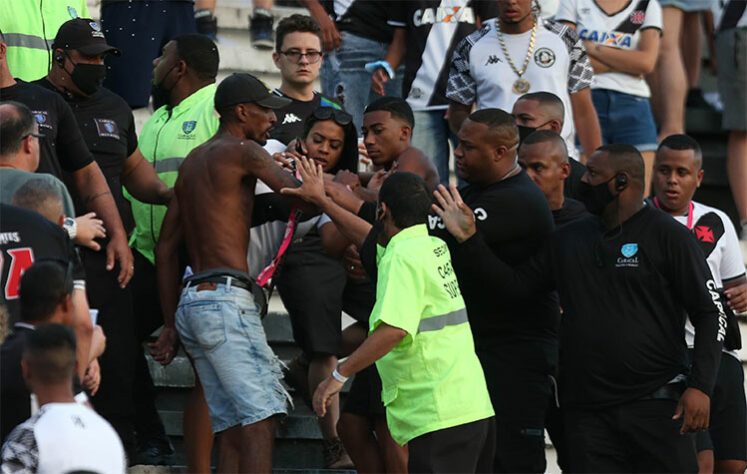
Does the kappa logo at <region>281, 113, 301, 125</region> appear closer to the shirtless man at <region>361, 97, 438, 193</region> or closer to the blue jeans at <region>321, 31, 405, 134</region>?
the shirtless man at <region>361, 97, 438, 193</region>

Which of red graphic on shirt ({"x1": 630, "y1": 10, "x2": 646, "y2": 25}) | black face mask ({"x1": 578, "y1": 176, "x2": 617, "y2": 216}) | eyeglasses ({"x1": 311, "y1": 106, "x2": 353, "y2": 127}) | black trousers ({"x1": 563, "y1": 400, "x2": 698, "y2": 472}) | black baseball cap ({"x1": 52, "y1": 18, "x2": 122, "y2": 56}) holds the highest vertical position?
black baseball cap ({"x1": 52, "y1": 18, "x2": 122, "y2": 56})

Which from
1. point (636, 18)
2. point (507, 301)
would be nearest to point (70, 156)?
point (507, 301)

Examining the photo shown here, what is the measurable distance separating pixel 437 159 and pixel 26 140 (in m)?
3.48

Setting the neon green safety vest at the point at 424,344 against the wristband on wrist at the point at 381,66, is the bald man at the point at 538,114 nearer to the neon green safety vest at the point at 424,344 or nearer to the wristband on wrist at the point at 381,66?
the wristband on wrist at the point at 381,66

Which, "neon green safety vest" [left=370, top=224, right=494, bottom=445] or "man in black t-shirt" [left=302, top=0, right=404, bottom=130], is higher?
"man in black t-shirt" [left=302, top=0, right=404, bottom=130]

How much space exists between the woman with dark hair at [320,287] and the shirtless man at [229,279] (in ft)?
1.49

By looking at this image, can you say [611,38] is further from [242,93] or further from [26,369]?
[26,369]

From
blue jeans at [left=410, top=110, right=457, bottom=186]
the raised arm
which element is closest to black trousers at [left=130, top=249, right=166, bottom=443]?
the raised arm

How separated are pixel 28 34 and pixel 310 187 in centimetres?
237

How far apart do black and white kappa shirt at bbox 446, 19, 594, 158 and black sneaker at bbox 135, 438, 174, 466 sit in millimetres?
2814

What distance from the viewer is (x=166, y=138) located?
747 cm

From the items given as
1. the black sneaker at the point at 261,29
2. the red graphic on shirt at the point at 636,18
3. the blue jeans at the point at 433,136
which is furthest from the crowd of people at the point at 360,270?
the black sneaker at the point at 261,29

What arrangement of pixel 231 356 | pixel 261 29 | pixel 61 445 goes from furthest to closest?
pixel 261 29, pixel 231 356, pixel 61 445

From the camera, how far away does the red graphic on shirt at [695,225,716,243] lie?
698cm
